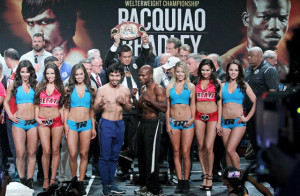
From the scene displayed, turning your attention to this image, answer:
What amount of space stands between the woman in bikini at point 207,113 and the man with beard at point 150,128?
538mm

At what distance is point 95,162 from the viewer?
675 centimetres

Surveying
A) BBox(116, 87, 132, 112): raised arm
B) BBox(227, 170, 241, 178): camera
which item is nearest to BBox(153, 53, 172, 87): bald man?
BBox(116, 87, 132, 112): raised arm

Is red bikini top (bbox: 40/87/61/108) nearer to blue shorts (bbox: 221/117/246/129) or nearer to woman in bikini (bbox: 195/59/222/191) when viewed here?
woman in bikini (bbox: 195/59/222/191)

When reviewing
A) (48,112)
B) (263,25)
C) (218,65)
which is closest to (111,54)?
(218,65)

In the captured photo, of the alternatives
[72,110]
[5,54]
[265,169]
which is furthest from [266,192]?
[5,54]

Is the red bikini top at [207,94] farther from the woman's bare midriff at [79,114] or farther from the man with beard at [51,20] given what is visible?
the man with beard at [51,20]

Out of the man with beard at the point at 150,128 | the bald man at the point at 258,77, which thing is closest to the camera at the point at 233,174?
the man with beard at the point at 150,128

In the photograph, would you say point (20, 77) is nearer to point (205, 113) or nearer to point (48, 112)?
point (48, 112)

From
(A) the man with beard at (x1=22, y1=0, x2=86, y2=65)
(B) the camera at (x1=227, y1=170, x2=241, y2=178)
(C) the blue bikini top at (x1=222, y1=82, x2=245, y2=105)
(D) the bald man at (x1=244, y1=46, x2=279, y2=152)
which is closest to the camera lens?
(B) the camera at (x1=227, y1=170, x2=241, y2=178)

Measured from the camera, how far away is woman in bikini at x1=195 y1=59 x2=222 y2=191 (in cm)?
595

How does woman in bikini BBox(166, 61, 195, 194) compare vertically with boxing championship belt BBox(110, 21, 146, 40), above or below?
below

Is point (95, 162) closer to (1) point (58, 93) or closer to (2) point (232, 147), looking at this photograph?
(1) point (58, 93)

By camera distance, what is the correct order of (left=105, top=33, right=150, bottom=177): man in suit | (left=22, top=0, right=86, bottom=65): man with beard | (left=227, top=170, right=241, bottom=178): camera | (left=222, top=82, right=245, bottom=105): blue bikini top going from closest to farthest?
(left=227, top=170, right=241, bottom=178): camera
(left=222, top=82, right=245, bottom=105): blue bikini top
(left=105, top=33, right=150, bottom=177): man in suit
(left=22, top=0, right=86, bottom=65): man with beard

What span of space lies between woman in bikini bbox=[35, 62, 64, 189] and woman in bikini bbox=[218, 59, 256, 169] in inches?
79.3
